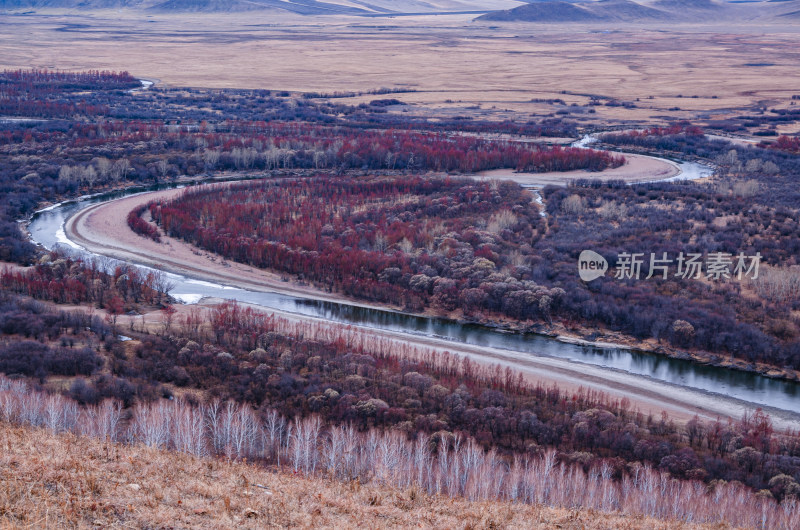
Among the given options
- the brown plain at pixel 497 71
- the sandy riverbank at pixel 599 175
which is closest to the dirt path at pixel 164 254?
the sandy riverbank at pixel 599 175

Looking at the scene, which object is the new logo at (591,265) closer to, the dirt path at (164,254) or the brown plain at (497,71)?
the dirt path at (164,254)

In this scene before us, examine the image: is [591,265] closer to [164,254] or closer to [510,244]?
[510,244]

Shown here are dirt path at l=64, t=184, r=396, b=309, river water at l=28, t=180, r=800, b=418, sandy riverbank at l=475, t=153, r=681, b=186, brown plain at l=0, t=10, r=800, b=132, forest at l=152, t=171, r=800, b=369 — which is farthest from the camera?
brown plain at l=0, t=10, r=800, b=132

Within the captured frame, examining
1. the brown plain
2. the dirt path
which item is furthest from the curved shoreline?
the brown plain

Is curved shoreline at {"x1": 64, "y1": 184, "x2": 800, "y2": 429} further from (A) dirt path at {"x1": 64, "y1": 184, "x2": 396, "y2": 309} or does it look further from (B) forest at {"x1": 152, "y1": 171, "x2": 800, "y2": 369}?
(B) forest at {"x1": 152, "y1": 171, "x2": 800, "y2": 369}

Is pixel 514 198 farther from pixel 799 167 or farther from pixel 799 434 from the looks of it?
pixel 799 434

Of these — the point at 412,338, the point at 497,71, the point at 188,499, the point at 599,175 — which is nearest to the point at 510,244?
the point at 412,338

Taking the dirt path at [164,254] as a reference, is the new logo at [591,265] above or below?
above
